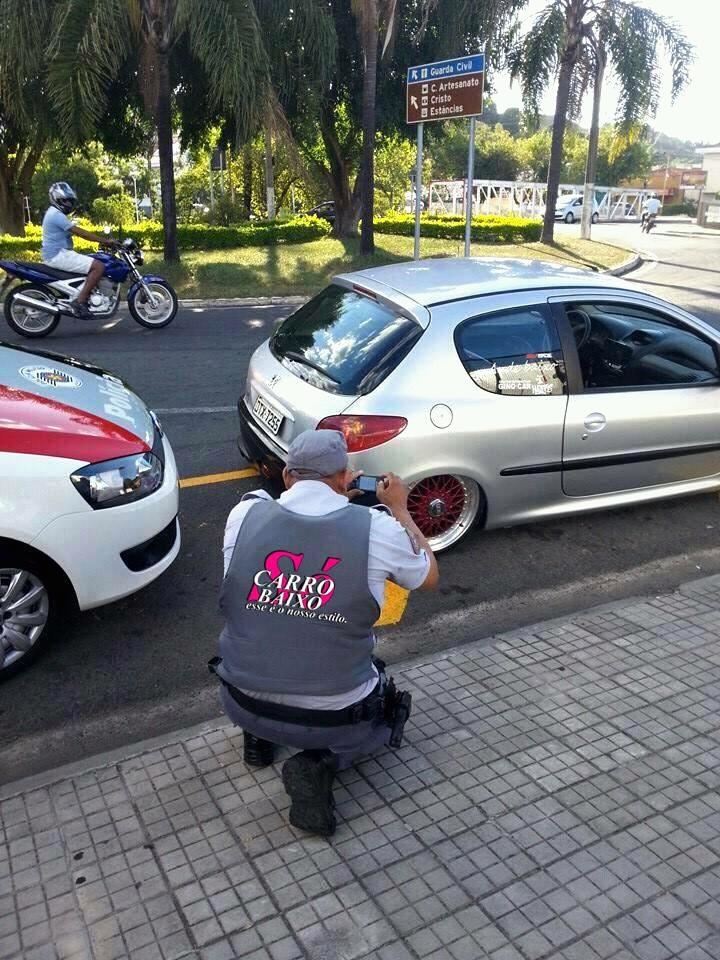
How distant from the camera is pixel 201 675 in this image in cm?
378

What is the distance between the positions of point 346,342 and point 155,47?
39.6ft

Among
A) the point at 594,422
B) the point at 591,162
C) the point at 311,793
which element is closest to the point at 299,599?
the point at 311,793

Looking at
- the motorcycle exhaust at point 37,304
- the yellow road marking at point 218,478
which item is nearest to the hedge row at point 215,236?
the motorcycle exhaust at point 37,304

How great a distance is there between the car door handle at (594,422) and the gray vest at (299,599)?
8.38ft

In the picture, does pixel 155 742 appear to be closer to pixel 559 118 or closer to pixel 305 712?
pixel 305 712

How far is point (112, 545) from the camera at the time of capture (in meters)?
3.70

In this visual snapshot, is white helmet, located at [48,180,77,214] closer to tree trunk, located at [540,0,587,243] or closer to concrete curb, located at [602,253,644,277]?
concrete curb, located at [602,253,644,277]

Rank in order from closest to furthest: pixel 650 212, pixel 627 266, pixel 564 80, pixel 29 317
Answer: pixel 29 317 → pixel 627 266 → pixel 564 80 → pixel 650 212

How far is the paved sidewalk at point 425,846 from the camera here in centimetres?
244

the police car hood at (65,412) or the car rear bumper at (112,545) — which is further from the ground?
the police car hood at (65,412)

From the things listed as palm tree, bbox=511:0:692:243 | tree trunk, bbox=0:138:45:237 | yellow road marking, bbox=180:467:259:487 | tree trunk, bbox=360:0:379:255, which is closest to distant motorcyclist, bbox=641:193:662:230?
palm tree, bbox=511:0:692:243

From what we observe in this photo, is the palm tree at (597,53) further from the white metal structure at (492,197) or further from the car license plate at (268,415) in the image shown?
the car license plate at (268,415)

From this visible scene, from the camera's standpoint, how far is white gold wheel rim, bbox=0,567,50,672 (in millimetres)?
3541

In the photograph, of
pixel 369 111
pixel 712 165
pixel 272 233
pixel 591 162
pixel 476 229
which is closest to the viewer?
pixel 369 111
